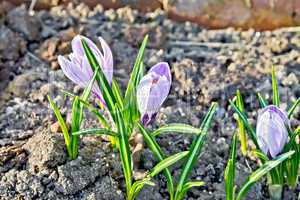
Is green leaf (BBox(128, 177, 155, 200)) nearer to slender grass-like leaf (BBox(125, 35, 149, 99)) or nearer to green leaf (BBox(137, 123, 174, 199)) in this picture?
green leaf (BBox(137, 123, 174, 199))

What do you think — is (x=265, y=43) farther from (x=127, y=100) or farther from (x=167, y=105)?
(x=127, y=100)

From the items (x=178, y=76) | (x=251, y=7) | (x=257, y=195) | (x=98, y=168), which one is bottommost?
(x=257, y=195)

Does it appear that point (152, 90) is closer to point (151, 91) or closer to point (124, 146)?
point (151, 91)

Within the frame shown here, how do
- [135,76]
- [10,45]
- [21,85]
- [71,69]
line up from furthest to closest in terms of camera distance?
[10,45] → [21,85] → [135,76] → [71,69]

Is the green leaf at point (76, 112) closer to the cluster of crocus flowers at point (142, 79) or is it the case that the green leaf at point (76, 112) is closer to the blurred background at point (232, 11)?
the cluster of crocus flowers at point (142, 79)

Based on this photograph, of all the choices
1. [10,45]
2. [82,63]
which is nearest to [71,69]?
[82,63]

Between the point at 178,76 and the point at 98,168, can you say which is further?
the point at 178,76

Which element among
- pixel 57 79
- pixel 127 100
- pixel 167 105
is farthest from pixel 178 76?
pixel 127 100
